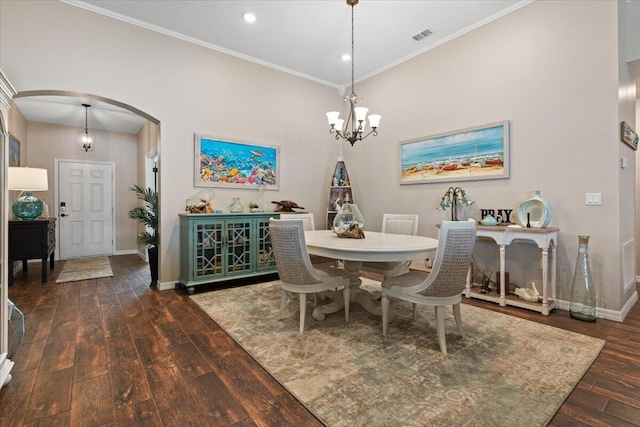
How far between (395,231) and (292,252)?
5.59ft

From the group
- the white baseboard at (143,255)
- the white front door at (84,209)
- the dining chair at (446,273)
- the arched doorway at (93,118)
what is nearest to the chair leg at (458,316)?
the dining chair at (446,273)

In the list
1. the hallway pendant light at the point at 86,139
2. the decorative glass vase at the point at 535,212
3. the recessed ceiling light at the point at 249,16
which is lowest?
the decorative glass vase at the point at 535,212

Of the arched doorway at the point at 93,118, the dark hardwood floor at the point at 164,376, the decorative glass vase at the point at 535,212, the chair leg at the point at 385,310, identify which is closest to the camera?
the dark hardwood floor at the point at 164,376

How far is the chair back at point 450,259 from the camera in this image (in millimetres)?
2051

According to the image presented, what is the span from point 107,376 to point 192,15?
3.62 metres

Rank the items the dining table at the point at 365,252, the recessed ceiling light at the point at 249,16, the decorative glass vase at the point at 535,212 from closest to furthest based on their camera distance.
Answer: the dining table at the point at 365,252 → the decorative glass vase at the point at 535,212 → the recessed ceiling light at the point at 249,16

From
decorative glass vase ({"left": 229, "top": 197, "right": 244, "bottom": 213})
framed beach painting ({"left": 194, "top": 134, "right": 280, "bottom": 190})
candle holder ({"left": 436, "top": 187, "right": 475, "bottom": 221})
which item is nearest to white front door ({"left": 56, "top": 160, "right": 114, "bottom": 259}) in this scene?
framed beach painting ({"left": 194, "top": 134, "right": 280, "bottom": 190})

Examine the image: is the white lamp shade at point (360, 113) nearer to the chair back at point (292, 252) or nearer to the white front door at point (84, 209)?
the chair back at point (292, 252)

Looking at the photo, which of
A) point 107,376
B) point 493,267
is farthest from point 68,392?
point 493,267

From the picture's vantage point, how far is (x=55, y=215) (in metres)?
5.95

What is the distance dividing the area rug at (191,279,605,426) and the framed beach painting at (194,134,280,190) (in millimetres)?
1948

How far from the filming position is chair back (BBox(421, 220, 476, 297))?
205 cm

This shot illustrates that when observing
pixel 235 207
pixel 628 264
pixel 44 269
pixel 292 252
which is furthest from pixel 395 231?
pixel 44 269

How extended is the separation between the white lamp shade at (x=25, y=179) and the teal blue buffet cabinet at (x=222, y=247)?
2.10 meters
